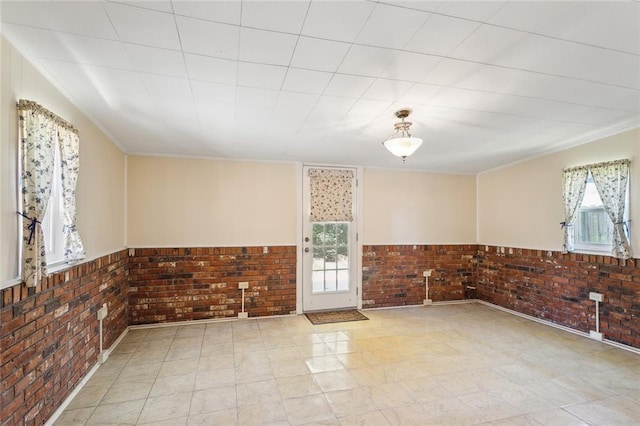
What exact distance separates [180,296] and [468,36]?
13.8 feet

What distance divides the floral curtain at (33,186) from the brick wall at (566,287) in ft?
16.9

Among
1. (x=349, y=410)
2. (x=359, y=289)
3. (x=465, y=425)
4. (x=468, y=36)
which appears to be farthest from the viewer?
(x=359, y=289)

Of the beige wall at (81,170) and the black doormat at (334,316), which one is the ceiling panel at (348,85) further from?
the black doormat at (334,316)

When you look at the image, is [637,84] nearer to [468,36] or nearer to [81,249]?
[468,36]

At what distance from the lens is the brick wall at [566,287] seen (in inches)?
127

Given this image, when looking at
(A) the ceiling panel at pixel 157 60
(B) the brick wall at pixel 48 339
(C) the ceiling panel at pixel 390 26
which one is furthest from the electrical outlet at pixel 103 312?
(C) the ceiling panel at pixel 390 26

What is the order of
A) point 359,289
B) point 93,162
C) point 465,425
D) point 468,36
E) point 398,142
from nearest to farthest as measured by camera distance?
1. point 468,36
2. point 465,425
3. point 398,142
4. point 93,162
5. point 359,289

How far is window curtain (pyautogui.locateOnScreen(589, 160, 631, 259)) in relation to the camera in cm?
320

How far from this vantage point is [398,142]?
2.62m

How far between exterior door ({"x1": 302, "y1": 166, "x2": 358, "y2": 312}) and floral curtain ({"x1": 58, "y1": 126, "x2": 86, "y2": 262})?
2.86 m

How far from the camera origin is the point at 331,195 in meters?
4.79

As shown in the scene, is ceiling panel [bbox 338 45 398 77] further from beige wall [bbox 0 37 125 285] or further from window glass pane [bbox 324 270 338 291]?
window glass pane [bbox 324 270 338 291]

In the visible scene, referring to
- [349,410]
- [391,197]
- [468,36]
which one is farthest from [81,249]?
[391,197]

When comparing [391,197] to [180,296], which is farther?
[391,197]
